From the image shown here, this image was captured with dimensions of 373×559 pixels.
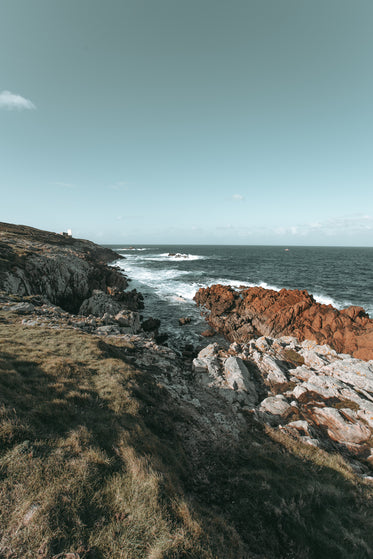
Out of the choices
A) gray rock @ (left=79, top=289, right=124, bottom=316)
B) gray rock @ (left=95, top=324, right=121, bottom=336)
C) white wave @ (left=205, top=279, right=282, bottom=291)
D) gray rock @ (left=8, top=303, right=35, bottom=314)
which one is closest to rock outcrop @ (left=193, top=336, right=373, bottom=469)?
gray rock @ (left=95, top=324, right=121, bottom=336)

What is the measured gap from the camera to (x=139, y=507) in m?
Result: 4.76

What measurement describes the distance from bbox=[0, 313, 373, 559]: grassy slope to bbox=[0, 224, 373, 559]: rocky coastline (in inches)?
2.4

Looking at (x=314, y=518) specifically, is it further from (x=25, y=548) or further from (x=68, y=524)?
(x=25, y=548)

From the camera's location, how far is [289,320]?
2648cm

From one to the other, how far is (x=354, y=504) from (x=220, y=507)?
4286mm

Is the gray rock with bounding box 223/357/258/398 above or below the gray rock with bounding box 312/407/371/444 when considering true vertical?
above

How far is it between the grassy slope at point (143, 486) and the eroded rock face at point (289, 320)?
16404mm

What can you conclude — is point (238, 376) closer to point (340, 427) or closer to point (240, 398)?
point (240, 398)

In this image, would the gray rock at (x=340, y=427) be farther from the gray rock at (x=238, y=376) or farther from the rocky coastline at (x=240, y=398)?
the gray rock at (x=238, y=376)

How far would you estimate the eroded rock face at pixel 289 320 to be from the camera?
2098 centimetres

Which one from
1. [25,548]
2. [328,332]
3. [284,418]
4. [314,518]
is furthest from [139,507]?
[328,332]

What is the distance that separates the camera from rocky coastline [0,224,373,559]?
6.08 m

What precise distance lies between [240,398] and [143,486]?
29.1 feet

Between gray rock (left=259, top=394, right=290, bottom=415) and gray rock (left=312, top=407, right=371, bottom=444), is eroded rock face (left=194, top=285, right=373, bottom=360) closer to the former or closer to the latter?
gray rock (left=312, top=407, right=371, bottom=444)
